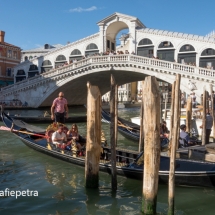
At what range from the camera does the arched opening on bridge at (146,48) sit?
1526cm

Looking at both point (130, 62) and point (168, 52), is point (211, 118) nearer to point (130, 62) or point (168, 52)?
point (130, 62)

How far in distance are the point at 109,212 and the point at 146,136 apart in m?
0.83

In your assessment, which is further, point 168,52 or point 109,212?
point 168,52

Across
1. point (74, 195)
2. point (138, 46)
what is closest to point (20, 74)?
point (138, 46)

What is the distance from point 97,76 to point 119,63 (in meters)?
2.08

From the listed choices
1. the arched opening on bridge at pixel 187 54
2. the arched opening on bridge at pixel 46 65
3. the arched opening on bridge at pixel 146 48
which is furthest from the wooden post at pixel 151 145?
the arched opening on bridge at pixel 46 65

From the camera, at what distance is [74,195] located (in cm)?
355

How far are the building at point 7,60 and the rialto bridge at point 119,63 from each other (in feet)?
8.69

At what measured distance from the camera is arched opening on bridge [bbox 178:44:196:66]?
46.8ft

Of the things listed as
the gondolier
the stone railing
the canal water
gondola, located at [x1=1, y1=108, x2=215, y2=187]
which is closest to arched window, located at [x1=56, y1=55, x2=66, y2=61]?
the stone railing

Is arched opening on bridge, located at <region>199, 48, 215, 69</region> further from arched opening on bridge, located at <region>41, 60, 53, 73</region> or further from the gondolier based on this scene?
the gondolier

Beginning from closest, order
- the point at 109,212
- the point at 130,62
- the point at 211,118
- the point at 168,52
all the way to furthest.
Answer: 1. the point at 109,212
2. the point at 211,118
3. the point at 130,62
4. the point at 168,52

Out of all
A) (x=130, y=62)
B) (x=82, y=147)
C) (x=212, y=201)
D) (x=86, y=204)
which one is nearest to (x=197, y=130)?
(x=82, y=147)

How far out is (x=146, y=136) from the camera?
2.94m
